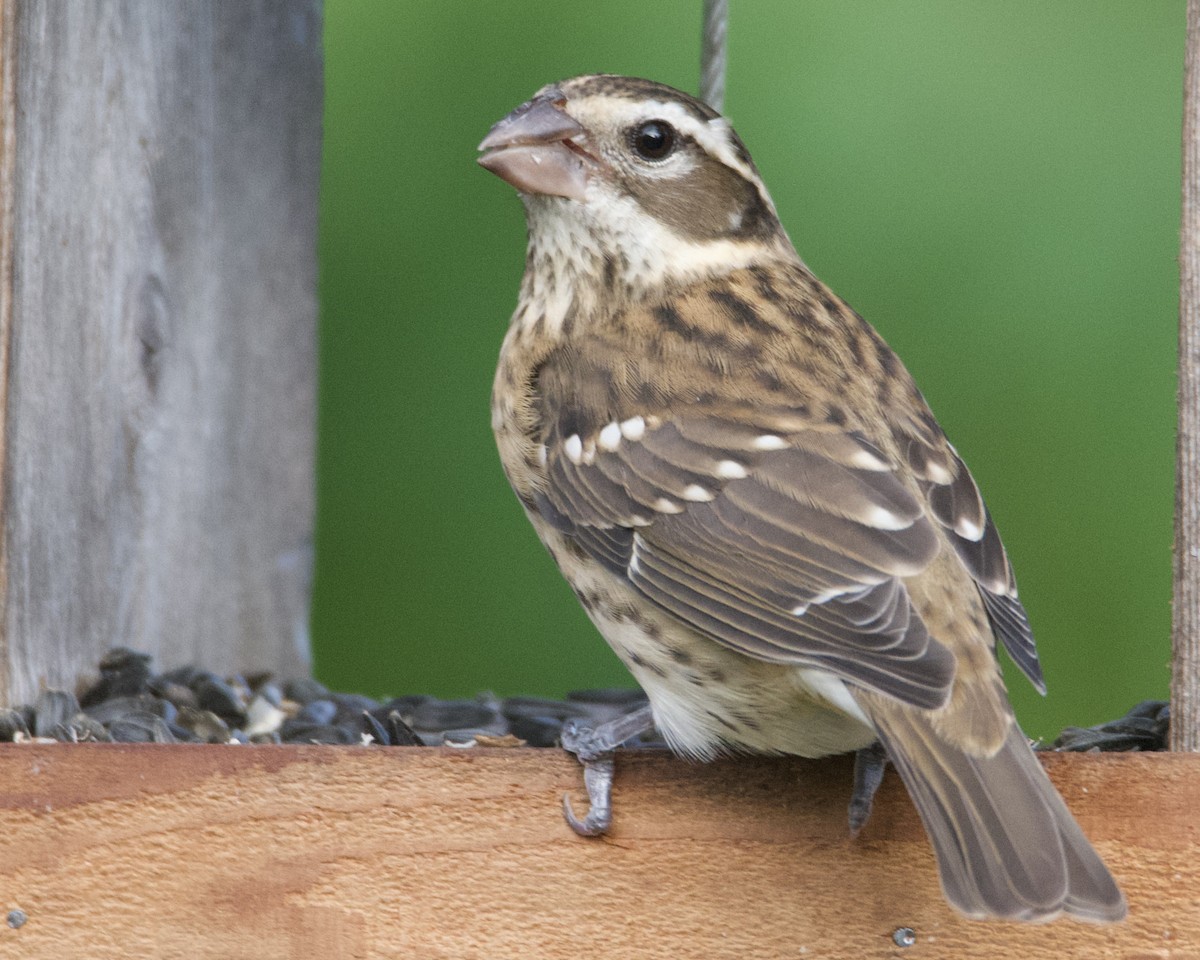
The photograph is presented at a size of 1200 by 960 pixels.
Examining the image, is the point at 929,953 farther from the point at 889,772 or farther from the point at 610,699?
the point at 610,699

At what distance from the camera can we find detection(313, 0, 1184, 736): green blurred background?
16.5 feet

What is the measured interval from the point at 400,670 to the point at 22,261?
256cm

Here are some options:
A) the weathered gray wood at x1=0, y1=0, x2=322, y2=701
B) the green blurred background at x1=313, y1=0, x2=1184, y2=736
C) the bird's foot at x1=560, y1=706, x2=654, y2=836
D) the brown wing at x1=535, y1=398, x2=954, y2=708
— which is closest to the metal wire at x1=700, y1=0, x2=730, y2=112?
the brown wing at x1=535, y1=398, x2=954, y2=708

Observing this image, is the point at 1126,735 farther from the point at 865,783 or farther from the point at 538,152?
the point at 538,152

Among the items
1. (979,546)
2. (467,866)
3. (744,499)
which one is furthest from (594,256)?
(467,866)

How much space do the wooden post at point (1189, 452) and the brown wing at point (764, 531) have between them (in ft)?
1.31

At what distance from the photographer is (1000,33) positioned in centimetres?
539

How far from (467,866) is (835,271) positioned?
10.4ft

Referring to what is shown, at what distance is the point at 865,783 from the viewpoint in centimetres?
233

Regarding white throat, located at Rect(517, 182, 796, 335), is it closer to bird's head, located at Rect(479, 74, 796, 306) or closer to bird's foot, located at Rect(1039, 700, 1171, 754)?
bird's head, located at Rect(479, 74, 796, 306)

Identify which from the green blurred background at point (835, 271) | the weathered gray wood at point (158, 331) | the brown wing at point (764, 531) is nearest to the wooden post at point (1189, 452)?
the brown wing at point (764, 531)

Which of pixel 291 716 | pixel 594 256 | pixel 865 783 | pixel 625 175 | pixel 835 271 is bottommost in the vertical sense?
pixel 291 716

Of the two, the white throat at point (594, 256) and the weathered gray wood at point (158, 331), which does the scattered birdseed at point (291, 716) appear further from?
the white throat at point (594, 256)

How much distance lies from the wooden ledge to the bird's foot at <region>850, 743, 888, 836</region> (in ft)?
0.08
